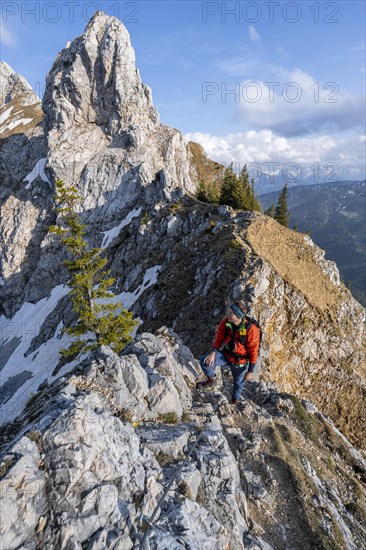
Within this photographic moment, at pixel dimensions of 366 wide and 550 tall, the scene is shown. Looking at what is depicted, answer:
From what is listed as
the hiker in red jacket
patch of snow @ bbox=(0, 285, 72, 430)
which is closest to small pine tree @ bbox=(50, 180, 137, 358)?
the hiker in red jacket

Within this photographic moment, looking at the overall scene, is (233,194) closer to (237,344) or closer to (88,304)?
(88,304)

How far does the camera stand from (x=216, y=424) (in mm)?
10969

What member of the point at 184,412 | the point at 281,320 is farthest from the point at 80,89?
the point at 184,412

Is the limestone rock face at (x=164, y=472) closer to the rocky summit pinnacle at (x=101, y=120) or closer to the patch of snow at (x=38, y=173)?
the rocky summit pinnacle at (x=101, y=120)

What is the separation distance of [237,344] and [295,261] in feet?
78.9

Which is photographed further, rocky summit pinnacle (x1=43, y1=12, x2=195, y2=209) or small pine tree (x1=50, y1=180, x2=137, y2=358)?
rocky summit pinnacle (x1=43, y1=12, x2=195, y2=209)

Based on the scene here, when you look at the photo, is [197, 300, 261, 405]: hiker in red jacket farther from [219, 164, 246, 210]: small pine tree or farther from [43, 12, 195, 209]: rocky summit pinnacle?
[43, 12, 195, 209]: rocky summit pinnacle

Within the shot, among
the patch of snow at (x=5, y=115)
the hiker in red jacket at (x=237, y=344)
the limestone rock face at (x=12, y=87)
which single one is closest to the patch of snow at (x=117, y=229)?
the hiker in red jacket at (x=237, y=344)

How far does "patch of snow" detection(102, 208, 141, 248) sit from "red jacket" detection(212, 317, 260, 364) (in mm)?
49106

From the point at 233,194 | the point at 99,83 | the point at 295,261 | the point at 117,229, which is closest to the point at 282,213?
the point at 233,194

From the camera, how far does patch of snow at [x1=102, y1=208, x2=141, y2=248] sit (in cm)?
5897

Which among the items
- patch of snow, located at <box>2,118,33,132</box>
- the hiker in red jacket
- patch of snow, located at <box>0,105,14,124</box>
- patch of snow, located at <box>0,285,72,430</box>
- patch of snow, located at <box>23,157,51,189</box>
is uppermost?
patch of snow, located at <box>0,105,14,124</box>

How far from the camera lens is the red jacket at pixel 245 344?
34.9 feet

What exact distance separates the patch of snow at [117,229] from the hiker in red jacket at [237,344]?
49.0 meters
